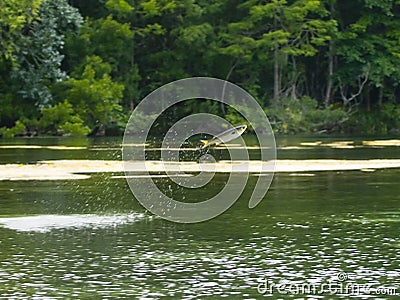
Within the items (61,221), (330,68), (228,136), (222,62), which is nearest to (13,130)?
(222,62)

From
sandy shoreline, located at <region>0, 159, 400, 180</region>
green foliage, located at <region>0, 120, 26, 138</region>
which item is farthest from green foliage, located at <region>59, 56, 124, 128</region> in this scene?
sandy shoreline, located at <region>0, 159, 400, 180</region>

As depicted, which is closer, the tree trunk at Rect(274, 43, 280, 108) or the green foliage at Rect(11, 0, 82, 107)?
the green foliage at Rect(11, 0, 82, 107)

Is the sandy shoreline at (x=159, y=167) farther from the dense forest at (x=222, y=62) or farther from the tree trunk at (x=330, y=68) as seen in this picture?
the tree trunk at (x=330, y=68)

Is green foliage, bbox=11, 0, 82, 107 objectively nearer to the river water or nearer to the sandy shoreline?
the sandy shoreline

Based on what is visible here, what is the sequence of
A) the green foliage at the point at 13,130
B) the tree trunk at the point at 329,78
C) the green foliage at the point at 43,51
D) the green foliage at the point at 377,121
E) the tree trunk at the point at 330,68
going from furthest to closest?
the tree trunk at the point at 329,78, the tree trunk at the point at 330,68, the green foliage at the point at 377,121, the green foliage at the point at 13,130, the green foliage at the point at 43,51

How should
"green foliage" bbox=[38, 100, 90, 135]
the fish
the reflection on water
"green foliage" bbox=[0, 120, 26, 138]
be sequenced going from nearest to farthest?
1. the reflection on water
2. the fish
3. "green foliage" bbox=[0, 120, 26, 138]
4. "green foliage" bbox=[38, 100, 90, 135]

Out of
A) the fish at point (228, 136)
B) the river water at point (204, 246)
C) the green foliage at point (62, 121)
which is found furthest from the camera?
the green foliage at point (62, 121)

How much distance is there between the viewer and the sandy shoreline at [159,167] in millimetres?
26156

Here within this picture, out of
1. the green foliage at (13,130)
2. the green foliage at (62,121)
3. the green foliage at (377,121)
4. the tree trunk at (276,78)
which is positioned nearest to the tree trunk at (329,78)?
the green foliage at (377,121)

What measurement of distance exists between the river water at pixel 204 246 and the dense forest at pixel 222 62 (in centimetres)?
2517

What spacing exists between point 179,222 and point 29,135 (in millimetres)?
31141

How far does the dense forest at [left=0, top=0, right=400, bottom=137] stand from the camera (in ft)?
158

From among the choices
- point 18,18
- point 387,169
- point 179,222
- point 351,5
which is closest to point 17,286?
point 179,222

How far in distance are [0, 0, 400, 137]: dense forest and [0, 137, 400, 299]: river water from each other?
991 inches
